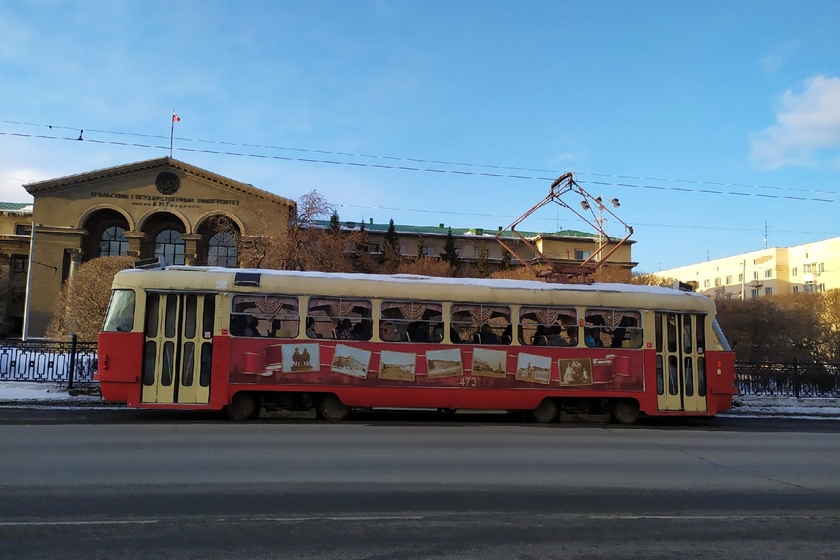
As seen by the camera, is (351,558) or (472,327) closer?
(351,558)

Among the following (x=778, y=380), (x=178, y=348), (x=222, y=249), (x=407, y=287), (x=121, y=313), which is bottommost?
(x=778, y=380)

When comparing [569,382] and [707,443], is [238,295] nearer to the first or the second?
[569,382]

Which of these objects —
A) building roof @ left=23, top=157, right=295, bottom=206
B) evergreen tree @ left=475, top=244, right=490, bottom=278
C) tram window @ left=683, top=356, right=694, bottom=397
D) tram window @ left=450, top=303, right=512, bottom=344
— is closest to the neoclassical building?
building roof @ left=23, top=157, right=295, bottom=206

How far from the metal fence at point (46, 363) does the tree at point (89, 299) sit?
9184 mm

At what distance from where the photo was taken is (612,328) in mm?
14086

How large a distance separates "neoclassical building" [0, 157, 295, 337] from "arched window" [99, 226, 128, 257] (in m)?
0.09

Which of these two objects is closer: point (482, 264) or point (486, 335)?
point (486, 335)

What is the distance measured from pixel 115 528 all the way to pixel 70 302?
30144 mm

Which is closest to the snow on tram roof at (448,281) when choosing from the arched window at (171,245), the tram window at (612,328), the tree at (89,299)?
the tram window at (612,328)

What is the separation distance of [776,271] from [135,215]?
271ft

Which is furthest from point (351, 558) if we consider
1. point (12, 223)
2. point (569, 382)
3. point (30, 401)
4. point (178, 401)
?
point (12, 223)

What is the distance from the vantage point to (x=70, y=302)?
31.6m

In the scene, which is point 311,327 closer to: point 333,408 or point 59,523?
point 333,408

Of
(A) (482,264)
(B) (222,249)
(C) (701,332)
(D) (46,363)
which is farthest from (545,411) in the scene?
(A) (482,264)
